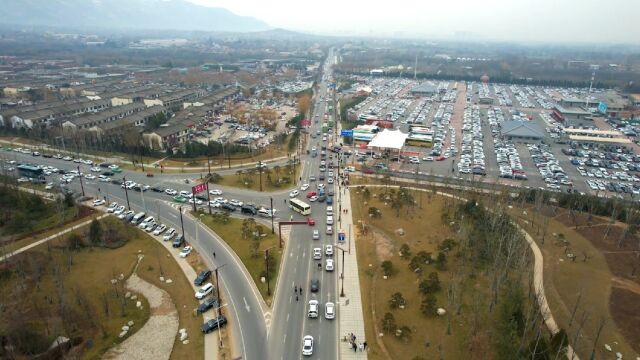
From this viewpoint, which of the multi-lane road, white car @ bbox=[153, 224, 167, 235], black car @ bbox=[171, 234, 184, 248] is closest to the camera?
the multi-lane road

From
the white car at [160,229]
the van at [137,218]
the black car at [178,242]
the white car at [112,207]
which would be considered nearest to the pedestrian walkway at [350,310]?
the black car at [178,242]

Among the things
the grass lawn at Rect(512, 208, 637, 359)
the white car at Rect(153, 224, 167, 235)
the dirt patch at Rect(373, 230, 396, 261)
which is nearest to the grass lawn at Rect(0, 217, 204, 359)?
the white car at Rect(153, 224, 167, 235)

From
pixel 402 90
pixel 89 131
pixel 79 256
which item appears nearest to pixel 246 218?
pixel 79 256

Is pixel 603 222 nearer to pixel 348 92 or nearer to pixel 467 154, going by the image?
pixel 467 154

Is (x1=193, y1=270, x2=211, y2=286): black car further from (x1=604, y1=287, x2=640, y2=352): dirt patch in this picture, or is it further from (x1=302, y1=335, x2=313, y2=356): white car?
(x1=604, y1=287, x2=640, y2=352): dirt patch

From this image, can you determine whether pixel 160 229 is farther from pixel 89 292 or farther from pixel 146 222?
pixel 89 292

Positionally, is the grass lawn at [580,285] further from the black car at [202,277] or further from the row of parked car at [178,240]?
the black car at [202,277]
